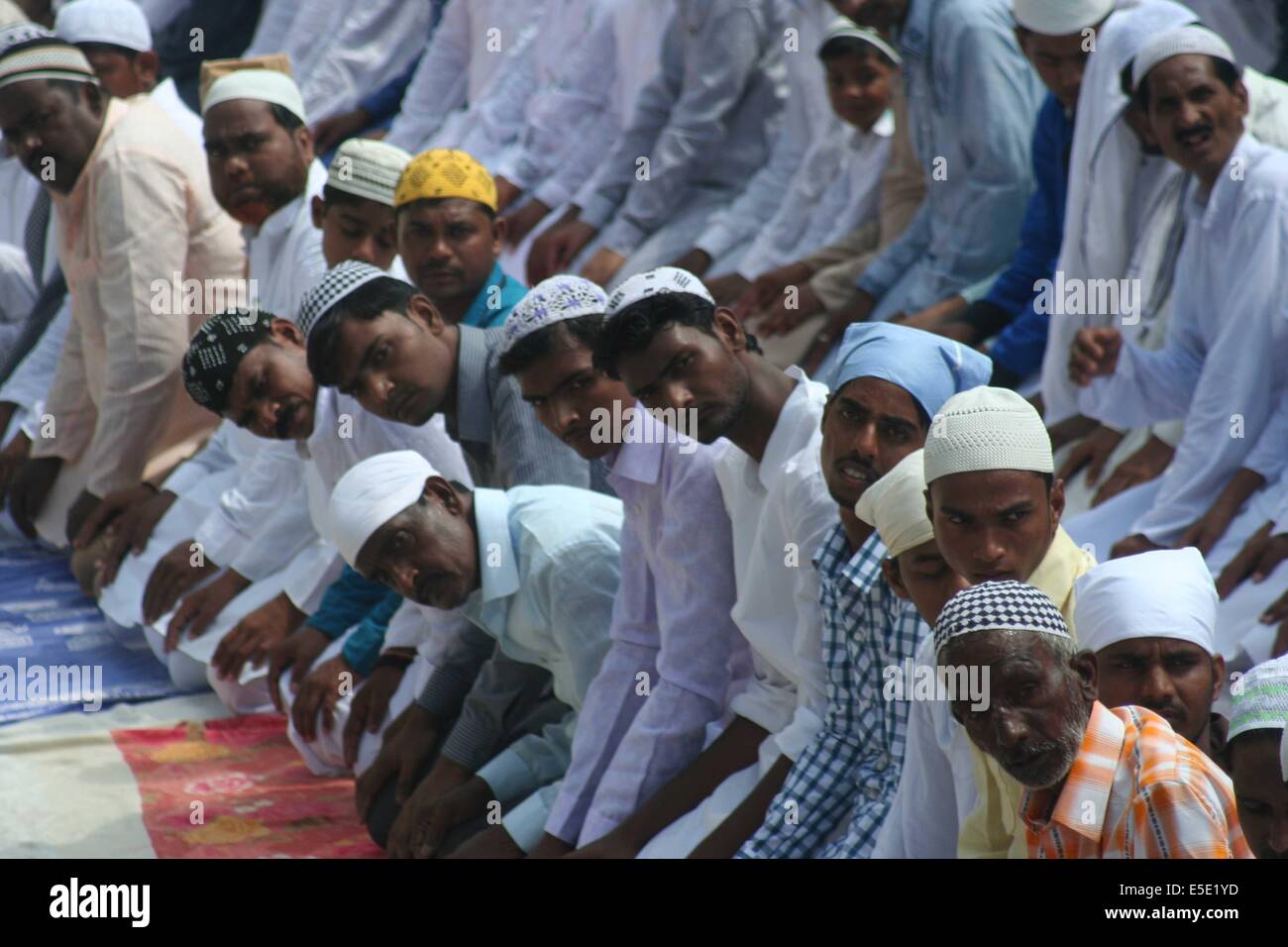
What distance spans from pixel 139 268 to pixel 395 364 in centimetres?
184

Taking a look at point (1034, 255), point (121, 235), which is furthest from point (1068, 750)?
point (121, 235)

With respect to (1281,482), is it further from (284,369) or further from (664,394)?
(284,369)

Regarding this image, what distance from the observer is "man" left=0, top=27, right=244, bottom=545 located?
5297 millimetres

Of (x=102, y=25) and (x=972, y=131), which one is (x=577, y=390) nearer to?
(x=972, y=131)

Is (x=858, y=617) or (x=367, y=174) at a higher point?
(x=367, y=174)

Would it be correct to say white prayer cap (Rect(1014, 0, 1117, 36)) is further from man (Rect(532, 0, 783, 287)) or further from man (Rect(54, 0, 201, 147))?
man (Rect(54, 0, 201, 147))

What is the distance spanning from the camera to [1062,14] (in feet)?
14.5

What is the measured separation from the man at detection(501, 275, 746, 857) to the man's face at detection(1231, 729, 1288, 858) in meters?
1.08

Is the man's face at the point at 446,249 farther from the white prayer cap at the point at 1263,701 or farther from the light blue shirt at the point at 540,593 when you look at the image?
the white prayer cap at the point at 1263,701

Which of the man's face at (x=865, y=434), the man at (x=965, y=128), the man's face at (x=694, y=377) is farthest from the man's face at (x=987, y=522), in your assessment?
the man at (x=965, y=128)

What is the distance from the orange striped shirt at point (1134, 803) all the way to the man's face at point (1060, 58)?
2.61 meters

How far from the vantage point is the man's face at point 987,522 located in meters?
2.60

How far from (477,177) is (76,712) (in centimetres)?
163

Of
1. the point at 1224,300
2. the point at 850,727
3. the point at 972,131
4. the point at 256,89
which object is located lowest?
the point at 850,727
